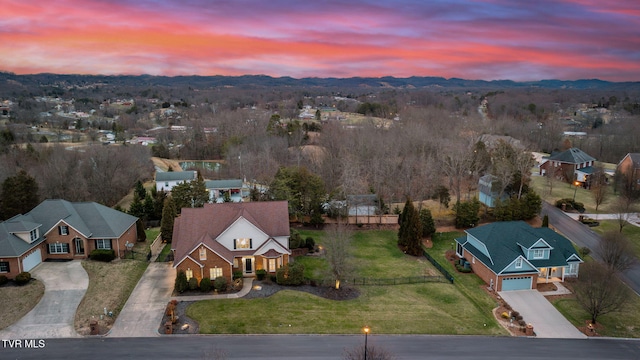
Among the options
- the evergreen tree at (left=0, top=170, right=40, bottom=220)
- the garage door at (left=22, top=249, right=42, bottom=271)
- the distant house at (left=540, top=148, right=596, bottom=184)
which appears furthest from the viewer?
the distant house at (left=540, top=148, right=596, bottom=184)

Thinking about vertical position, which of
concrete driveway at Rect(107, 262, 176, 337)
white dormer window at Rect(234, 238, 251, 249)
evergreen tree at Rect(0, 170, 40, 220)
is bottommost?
concrete driveway at Rect(107, 262, 176, 337)

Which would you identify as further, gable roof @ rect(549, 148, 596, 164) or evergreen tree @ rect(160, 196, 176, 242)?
gable roof @ rect(549, 148, 596, 164)

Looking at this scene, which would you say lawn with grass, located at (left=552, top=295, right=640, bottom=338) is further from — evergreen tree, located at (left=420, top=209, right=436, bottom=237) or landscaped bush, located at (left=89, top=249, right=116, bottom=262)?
landscaped bush, located at (left=89, top=249, right=116, bottom=262)

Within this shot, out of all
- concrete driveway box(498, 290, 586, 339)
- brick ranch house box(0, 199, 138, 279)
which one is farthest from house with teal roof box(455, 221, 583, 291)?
brick ranch house box(0, 199, 138, 279)

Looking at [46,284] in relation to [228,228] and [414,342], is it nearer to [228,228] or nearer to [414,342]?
[228,228]

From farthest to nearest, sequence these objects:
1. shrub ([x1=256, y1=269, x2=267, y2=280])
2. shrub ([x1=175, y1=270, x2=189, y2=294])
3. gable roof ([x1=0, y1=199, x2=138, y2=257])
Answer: shrub ([x1=256, y1=269, x2=267, y2=280])
gable roof ([x1=0, y1=199, x2=138, y2=257])
shrub ([x1=175, y1=270, x2=189, y2=294])

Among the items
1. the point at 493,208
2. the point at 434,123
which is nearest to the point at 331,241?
the point at 493,208

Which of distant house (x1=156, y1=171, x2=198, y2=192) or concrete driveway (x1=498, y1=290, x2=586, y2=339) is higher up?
distant house (x1=156, y1=171, x2=198, y2=192)

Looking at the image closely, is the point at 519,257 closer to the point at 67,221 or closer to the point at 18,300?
the point at 18,300
